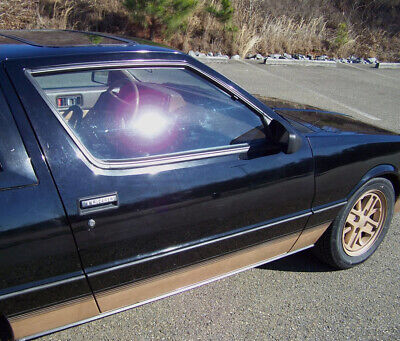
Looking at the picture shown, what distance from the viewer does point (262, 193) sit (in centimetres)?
224

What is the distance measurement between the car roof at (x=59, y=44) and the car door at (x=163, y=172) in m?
0.11

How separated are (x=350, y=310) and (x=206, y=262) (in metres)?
1.12

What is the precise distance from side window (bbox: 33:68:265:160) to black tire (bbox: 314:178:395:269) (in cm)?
96

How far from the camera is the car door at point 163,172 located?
Result: 174 centimetres

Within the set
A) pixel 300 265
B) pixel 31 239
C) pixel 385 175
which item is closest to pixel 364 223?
pixel 385 175

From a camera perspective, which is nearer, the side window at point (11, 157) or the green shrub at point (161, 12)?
the side window at point (11, 157)

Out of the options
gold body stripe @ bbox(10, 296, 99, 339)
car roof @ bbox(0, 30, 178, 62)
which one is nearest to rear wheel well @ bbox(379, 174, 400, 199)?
car roof @ bbox(0, 30, 178, 62)

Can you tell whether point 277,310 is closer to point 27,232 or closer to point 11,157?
point 27,232

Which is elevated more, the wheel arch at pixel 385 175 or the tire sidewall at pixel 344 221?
the wheel arch at pixel 385 175

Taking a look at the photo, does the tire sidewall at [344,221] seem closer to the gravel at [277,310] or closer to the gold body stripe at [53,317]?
the gravel at [277,310]

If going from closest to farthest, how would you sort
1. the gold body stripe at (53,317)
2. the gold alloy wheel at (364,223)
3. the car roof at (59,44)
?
the gold body stripe at (53,317) → the car roof at (59,44) → the gold alloy wheel at (364,223)

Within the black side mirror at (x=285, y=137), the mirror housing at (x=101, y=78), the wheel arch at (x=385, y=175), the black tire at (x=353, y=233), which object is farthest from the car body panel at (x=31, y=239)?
the wheel arch at (x=385, y=175)

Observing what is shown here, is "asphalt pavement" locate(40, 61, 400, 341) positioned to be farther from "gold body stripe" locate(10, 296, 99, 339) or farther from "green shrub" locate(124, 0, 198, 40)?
"green shrub" locate(124, 0, 198, 40)

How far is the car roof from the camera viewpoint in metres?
1.82
